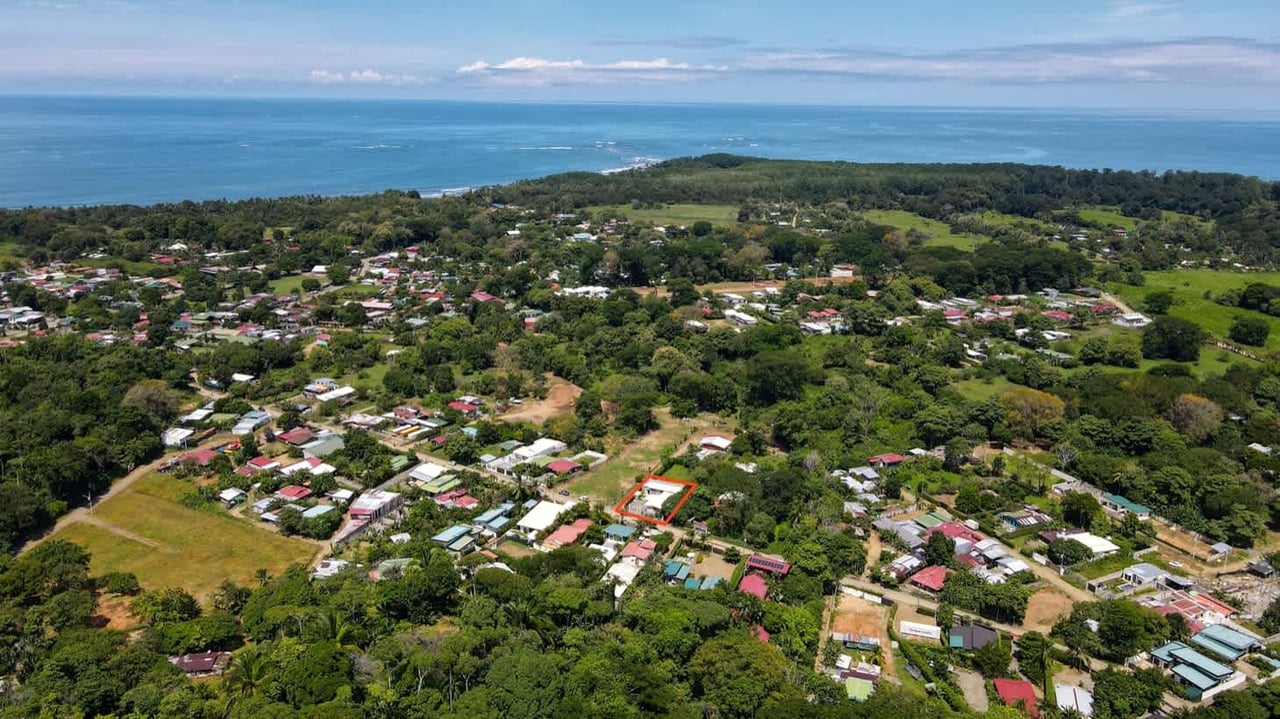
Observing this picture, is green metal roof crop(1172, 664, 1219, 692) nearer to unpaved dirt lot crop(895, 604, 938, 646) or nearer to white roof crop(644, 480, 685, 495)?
unpaved dirt lot crop(895, 604, 938, 646)

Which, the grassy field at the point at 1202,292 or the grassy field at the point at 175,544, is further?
the grassy field at the point at 1202,292

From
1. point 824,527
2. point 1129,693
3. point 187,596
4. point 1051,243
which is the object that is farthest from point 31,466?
point 1051,243

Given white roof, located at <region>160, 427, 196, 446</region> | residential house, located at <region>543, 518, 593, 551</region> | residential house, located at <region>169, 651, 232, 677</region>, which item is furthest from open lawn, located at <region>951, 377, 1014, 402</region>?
white roof, located at <region>160, 427, 196, 446</region>

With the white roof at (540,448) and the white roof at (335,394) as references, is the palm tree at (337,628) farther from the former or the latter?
the white roof at (335,394)

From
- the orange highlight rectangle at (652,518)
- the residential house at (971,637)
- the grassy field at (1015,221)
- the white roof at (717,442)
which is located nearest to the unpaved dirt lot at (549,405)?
the white roof at (717,442)

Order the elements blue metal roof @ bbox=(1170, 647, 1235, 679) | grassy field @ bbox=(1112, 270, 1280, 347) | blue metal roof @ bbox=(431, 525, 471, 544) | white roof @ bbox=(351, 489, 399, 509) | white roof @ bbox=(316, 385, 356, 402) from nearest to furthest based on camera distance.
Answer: blue metal roof @ bbox=(1170, 647, 1235, 679) < blue metal roof @ bbox=(431, 525, 471, 544) < white roof @ bbox=(351, 489, 399, 509) < white roof @ bbox=(316, 385, 356, 402) < grassy field @ bbox=(1112, 270, 1280, 347)

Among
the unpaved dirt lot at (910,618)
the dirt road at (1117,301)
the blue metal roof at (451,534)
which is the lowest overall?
the blue metal roof at (451,534)
